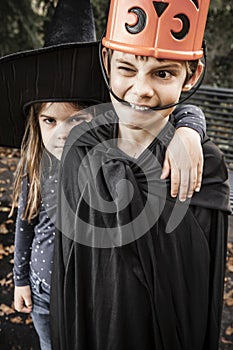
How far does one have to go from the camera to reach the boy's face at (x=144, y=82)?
127cm

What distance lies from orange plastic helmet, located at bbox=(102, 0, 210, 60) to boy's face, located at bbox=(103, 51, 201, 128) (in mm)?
30

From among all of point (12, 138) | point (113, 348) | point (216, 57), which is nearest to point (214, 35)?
point (216, 57)

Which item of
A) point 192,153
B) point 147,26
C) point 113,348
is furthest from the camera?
point 113,348

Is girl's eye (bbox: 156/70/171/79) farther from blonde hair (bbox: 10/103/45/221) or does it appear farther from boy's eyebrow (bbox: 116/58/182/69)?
blonde hair (bbox: 10/103/45/221)

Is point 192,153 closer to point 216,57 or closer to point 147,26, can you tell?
point 147,26

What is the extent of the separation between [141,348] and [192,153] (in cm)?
69

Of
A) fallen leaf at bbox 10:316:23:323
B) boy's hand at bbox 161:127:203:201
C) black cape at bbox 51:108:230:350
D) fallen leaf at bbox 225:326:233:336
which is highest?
boy's hand at bbox 161:127:203:201

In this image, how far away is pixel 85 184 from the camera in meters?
1.46

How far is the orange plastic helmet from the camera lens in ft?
3.97

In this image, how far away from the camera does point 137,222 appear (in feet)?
4.62

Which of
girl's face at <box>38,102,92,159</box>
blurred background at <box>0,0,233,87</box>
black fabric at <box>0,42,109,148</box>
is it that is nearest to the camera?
black fabric at <box>0,42,109,148</box>

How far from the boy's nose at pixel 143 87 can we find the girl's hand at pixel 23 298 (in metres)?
1.15

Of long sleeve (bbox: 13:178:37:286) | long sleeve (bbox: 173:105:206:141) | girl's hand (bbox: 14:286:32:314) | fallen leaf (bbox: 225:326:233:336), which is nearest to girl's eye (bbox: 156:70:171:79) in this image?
long sleeve (bbox: 173:105:206:141)

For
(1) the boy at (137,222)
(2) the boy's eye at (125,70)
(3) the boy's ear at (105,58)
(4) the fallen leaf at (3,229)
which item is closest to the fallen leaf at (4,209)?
(4) the fallen leaf at (3,229)
